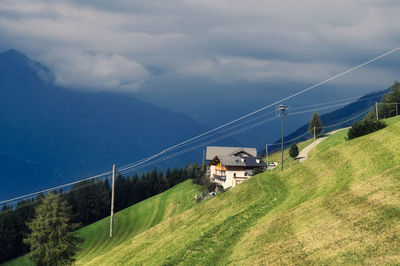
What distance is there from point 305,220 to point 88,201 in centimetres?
9696

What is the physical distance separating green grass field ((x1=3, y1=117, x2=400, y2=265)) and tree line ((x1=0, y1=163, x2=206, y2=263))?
2138 inches

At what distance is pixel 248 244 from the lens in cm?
2986

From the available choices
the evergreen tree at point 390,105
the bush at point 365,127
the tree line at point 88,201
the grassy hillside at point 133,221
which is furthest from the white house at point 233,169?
the evergreen tree at point 390,105

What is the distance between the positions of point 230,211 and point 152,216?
177ft

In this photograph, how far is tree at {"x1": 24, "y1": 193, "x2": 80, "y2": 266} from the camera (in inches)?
1892

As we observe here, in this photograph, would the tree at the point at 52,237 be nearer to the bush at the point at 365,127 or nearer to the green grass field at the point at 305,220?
the green grass field at the point at 305,220

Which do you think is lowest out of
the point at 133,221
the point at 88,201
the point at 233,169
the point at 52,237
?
the point at 88,201

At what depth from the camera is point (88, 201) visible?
114 metres

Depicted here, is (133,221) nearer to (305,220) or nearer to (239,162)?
(239,162)

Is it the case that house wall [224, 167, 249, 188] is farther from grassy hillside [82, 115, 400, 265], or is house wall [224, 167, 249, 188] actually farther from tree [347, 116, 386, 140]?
grassy hillside [82, 115, 400, 265]

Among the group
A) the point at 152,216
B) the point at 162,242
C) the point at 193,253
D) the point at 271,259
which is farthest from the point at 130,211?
the point at 271,259

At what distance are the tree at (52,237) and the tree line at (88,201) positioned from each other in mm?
39093

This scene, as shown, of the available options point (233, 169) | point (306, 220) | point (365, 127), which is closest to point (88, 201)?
point (233, 169)

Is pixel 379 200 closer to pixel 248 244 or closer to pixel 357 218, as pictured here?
pixel 357 218
